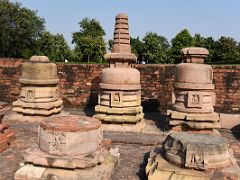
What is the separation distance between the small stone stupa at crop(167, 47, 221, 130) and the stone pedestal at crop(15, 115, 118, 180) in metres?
3.12

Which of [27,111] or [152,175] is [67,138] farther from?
[27,111]

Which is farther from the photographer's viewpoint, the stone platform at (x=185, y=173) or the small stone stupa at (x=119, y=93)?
the small stone stupa at (x=119, y=93)

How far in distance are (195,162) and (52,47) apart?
115ft

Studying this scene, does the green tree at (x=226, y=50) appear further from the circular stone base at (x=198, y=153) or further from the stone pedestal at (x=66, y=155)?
the stone pedestal at (x=66, y=155)

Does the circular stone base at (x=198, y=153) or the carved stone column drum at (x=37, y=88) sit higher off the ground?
the carved stone column drum at (x=37, y=88)

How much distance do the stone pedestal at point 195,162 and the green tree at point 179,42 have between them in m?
31.2

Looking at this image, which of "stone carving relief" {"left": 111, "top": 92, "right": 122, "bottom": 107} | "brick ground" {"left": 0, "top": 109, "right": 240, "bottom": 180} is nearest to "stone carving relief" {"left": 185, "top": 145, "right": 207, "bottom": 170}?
"brick ground" {"left": 0, "top": 109, "right": 240, "bottom": 180}

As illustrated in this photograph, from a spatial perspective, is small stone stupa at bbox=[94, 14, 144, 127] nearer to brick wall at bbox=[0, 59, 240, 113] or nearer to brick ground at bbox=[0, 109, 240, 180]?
brick ground at bbox=[0, 109, 240, 180]

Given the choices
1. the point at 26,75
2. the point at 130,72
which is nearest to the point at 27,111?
the point at 26,75

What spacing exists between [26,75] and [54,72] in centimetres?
76

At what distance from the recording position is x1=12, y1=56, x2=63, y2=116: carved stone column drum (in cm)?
865

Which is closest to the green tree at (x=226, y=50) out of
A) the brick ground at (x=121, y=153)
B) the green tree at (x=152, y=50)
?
the green tree at (x=152, y=50)

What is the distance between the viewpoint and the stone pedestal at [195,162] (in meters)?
4.46

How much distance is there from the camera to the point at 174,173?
177 inches
